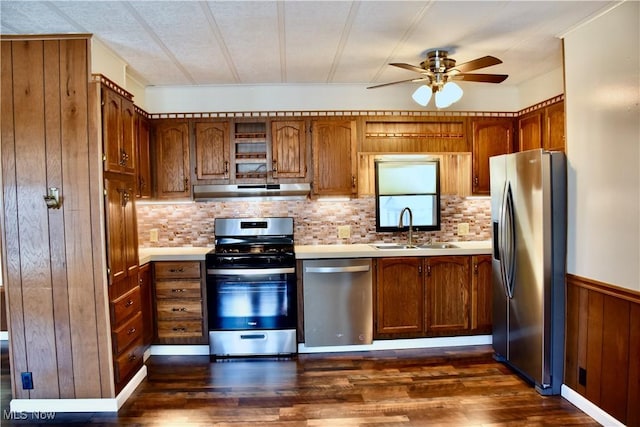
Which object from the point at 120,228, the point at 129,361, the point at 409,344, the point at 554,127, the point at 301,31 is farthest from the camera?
the point at 409,344

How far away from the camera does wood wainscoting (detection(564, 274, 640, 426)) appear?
213 cm

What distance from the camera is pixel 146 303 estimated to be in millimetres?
3314

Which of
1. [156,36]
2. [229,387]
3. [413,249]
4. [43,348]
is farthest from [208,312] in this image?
[156,36]

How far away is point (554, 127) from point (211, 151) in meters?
3.10

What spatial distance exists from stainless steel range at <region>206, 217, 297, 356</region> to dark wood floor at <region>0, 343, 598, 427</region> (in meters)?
0.15

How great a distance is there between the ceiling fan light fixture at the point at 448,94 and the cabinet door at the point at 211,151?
6.58ft

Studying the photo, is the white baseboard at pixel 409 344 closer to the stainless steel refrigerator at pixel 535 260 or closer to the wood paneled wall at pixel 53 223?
the stainless steel refrigerator at pixel 535 260

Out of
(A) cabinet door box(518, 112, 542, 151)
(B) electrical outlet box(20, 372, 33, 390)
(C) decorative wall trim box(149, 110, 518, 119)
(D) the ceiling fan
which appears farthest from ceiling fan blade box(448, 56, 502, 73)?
(B) electrical outlet box(20, 372, 33, 390)

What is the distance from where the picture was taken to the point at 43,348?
2510mm

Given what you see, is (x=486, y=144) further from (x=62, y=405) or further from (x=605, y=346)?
(x=62, y=405)

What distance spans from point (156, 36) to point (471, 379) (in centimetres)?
343

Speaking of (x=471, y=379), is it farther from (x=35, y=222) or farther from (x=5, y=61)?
(x=5, y=61)

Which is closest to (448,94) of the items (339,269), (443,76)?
(443,76)

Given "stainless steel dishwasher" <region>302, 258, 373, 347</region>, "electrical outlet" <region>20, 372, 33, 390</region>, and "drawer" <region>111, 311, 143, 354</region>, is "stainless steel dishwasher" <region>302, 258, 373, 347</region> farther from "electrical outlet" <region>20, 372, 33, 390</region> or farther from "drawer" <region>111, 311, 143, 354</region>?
"electrical outlet" <region>20, 372, 33, 390</region>
